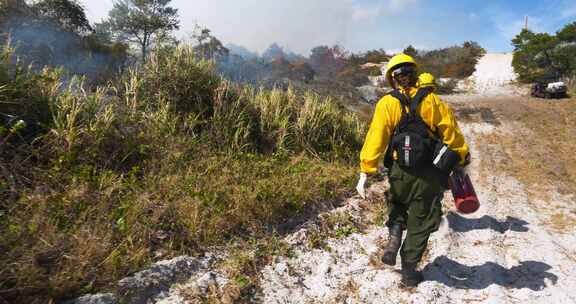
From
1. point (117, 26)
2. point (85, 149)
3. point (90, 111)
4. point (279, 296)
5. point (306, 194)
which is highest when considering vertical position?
point (117, 26)

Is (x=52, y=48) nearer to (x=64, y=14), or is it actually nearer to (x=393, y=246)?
(x=64, y=14)

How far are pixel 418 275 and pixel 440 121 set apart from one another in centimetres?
128

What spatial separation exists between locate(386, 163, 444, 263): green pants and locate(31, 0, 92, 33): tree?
8445 millimetres

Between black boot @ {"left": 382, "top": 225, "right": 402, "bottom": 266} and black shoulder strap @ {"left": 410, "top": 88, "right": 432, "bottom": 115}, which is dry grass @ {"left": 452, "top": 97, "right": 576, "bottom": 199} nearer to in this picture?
black boot @ {"left": 382, "top": 225, "right": 402, "bottom": 266}

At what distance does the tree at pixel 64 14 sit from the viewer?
7.84 metres

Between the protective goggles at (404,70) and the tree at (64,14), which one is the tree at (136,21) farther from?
the protective goggles at (404,70)

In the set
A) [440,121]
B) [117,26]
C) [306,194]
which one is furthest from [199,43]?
[117,26]

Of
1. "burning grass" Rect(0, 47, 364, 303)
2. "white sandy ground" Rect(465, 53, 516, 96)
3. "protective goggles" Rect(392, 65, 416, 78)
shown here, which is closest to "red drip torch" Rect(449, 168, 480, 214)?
"protective goggles" Rect(392, 65, 416, 78)

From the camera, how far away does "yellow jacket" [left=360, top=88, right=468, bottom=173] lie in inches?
100

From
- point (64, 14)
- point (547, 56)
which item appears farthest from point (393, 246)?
point (547, 56)

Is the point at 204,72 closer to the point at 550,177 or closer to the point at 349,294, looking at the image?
the point at 349,294

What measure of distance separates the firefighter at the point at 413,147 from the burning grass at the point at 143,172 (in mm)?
1362

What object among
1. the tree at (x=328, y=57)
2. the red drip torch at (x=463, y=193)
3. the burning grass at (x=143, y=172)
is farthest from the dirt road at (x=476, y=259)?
A: the tree at (x=328, y=57)

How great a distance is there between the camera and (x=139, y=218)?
296 centimetres
